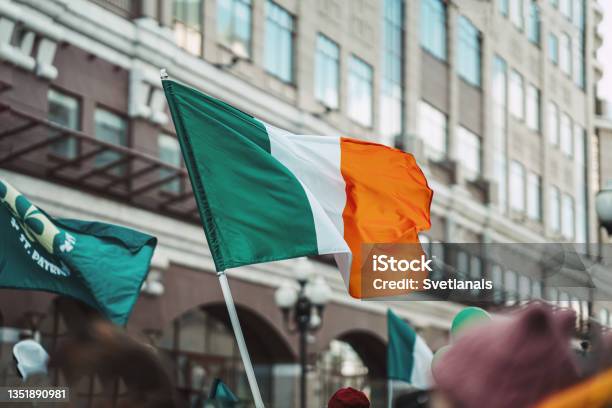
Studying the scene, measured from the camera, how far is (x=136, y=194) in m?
21.2

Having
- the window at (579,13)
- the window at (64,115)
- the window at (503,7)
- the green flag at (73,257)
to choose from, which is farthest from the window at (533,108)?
the green flag at (73,257)

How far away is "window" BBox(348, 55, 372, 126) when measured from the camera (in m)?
30.5

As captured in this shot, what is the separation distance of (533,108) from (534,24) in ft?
11.0

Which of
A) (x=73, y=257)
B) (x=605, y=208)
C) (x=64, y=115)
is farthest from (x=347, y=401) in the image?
(x=64, y=115)

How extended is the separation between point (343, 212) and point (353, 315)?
74.0 feet

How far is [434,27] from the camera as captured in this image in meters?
36.7

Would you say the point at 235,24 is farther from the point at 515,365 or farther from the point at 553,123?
the point at 515,365

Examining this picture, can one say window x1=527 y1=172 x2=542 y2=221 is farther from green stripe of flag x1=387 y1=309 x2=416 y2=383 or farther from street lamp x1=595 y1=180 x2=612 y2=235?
green stripe of flag x1=387 y1=309 x2=416 y2=383

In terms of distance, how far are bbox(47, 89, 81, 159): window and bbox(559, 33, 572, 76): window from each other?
3023 cm

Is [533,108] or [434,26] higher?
[434,26]

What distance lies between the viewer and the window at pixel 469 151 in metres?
37.4

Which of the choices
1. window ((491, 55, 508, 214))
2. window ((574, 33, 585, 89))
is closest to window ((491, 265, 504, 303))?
window ((491, 55, 508, 214))

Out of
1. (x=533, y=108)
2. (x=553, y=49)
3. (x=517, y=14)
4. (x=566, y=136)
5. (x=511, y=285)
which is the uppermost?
(x=517, y=14)

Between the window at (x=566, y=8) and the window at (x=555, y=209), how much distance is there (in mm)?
7795
